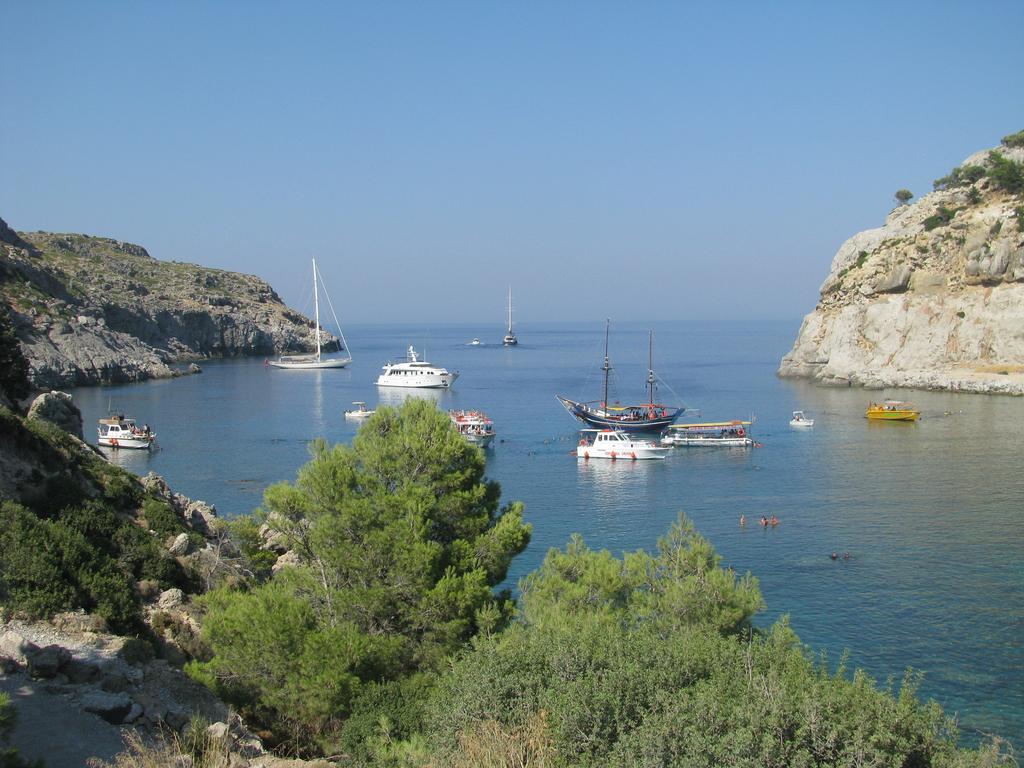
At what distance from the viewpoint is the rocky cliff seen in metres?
73.1

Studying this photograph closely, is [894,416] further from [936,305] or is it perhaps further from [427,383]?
[427,383]

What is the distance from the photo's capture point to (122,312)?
92.2 meters

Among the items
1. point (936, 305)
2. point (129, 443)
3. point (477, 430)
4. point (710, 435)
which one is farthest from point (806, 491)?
point (936, 305)

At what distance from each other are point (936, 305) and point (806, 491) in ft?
149

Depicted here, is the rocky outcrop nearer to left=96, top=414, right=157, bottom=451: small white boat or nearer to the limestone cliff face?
left=96, top=414, right=157, bottom=451: small white boat

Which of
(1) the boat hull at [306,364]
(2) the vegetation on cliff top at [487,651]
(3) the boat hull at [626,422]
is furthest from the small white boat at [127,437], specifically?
(1) the boat hull at [306,364]

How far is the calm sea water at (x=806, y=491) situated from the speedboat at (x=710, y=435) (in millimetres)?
1326

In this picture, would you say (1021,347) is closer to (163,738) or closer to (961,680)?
(961,680)

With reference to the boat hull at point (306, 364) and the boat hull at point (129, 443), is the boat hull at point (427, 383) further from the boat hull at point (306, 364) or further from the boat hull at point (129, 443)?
the boat hull at point (129, 443)

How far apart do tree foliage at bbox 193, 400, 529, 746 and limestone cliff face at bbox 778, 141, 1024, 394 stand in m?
62.9

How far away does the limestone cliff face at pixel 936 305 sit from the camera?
227 ft

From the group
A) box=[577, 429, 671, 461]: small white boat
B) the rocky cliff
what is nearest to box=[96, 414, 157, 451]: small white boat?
box=[577, 429, 671, 461]: small white boat

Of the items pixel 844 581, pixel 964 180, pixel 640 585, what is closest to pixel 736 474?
pixel 844 581

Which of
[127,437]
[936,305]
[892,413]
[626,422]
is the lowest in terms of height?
[127,437]
